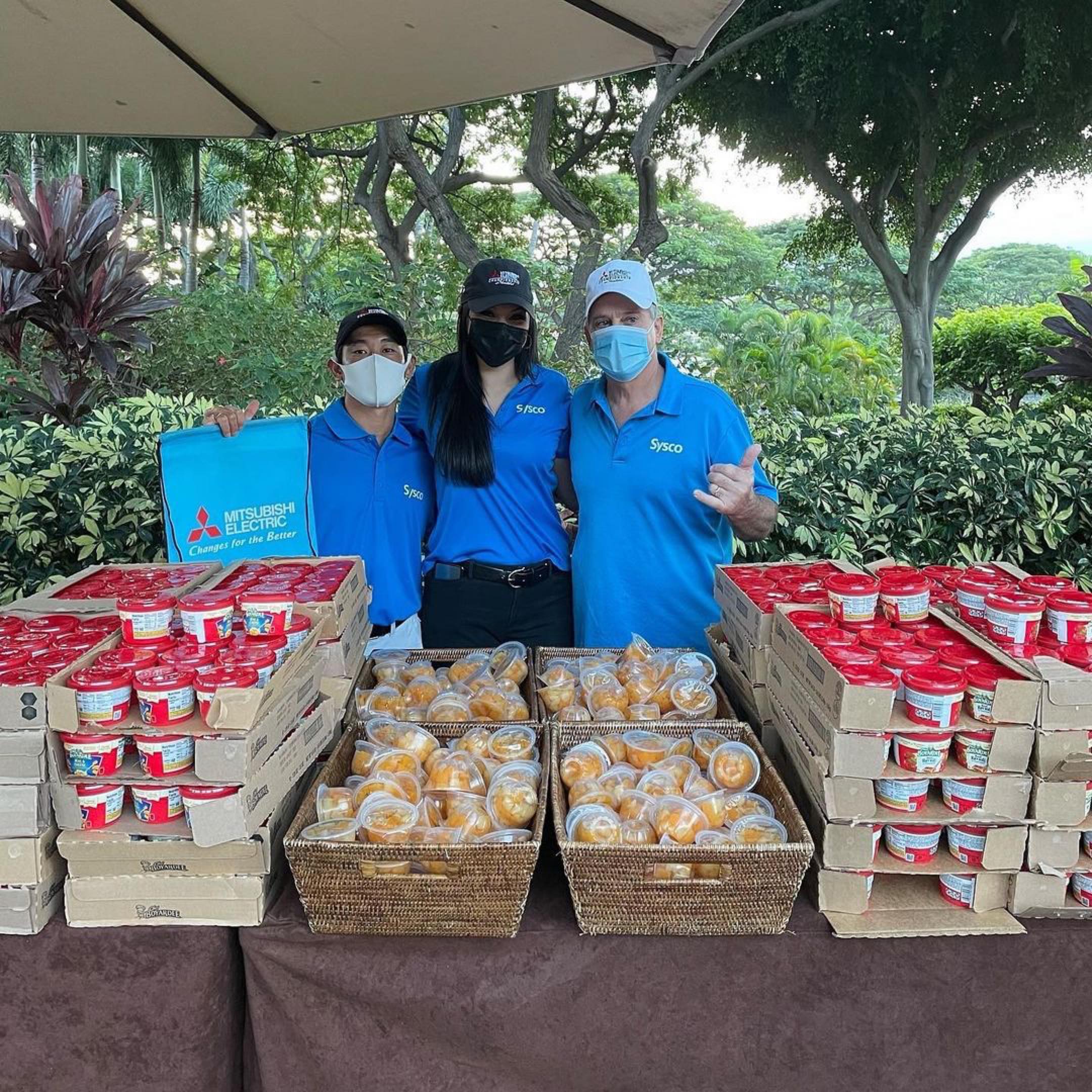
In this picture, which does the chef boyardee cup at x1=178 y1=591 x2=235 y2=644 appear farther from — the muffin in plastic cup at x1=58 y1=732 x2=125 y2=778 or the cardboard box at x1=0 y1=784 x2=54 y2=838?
the cardboard box at x1=0 y1=784 x2=54 y2=838

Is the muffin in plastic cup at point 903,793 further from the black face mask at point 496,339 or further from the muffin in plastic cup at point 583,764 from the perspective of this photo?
the black face mask at point 496,339

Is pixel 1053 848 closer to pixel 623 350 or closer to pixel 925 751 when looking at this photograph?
pixel 925 751

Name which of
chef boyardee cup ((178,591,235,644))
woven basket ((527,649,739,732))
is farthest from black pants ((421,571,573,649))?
chef boyardee cup ((178,591,235,644))

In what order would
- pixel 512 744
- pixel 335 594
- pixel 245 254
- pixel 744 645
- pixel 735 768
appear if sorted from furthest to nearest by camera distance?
pixel 245 254 < pixel 744 645 < pixel 335 594 < pixel 512 744 < pixel 735 768

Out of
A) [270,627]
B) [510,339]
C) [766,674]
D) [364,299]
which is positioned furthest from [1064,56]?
[270,627]

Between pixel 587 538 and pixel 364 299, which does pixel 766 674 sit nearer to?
pixel 587 538

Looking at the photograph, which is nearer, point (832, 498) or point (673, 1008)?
point (673, 1008)

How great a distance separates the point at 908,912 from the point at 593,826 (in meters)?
0.60

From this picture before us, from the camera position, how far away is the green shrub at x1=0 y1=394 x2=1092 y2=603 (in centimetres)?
404

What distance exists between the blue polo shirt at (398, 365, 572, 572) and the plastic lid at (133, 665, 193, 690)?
1244 mm

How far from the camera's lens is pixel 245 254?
26.6 meters

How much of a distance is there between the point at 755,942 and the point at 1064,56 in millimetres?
10384

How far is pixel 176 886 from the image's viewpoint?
5.30ft

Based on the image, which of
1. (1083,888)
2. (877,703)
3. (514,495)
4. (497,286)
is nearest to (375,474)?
(514,495)
